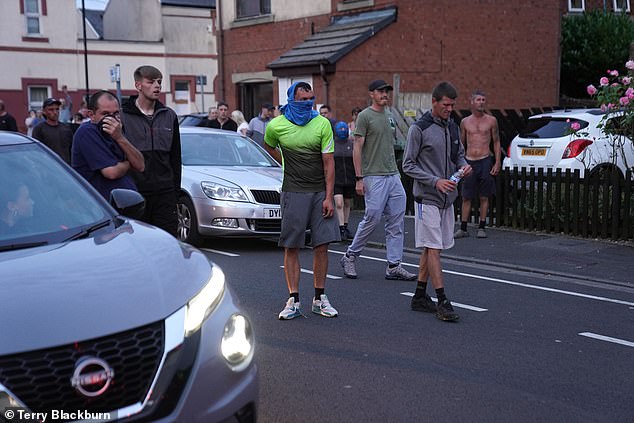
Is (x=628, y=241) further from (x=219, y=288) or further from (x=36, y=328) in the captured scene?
(x=36, y=328)

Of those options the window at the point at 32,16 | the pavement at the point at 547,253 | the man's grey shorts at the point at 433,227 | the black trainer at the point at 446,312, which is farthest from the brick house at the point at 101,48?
the black trainer at the point at 446,312

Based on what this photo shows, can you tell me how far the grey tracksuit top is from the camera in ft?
23.1

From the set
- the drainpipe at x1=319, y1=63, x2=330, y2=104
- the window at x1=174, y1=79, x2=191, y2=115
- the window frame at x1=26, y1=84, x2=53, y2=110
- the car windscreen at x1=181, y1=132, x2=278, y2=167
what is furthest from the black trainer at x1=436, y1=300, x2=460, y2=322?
the window at x1=174, y1=79, x2=191, y2=115

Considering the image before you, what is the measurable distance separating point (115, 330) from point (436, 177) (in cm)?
435

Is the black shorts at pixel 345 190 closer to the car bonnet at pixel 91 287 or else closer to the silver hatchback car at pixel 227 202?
the silver hatchback car at pixel 227 202

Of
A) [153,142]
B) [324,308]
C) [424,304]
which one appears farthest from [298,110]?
[424,304]

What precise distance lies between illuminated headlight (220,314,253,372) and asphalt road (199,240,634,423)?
1129 millimetres

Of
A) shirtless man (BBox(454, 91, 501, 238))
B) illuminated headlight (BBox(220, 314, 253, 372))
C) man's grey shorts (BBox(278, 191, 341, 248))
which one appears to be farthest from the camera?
shirtless man (BBox(454, 91, 501, 238))

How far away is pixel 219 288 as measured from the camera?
147 inches

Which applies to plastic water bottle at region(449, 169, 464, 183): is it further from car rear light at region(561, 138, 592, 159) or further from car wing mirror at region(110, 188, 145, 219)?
car rear light at region(561, 138, 592, 159)

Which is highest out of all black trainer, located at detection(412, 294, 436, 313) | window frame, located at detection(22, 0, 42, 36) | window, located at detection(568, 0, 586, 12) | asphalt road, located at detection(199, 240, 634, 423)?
window frame, located at detection(22, 0, 42, 36)

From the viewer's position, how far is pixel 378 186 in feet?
29.1

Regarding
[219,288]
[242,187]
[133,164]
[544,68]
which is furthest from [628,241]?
[544,68]

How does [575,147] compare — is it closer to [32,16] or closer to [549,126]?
[549,126]
